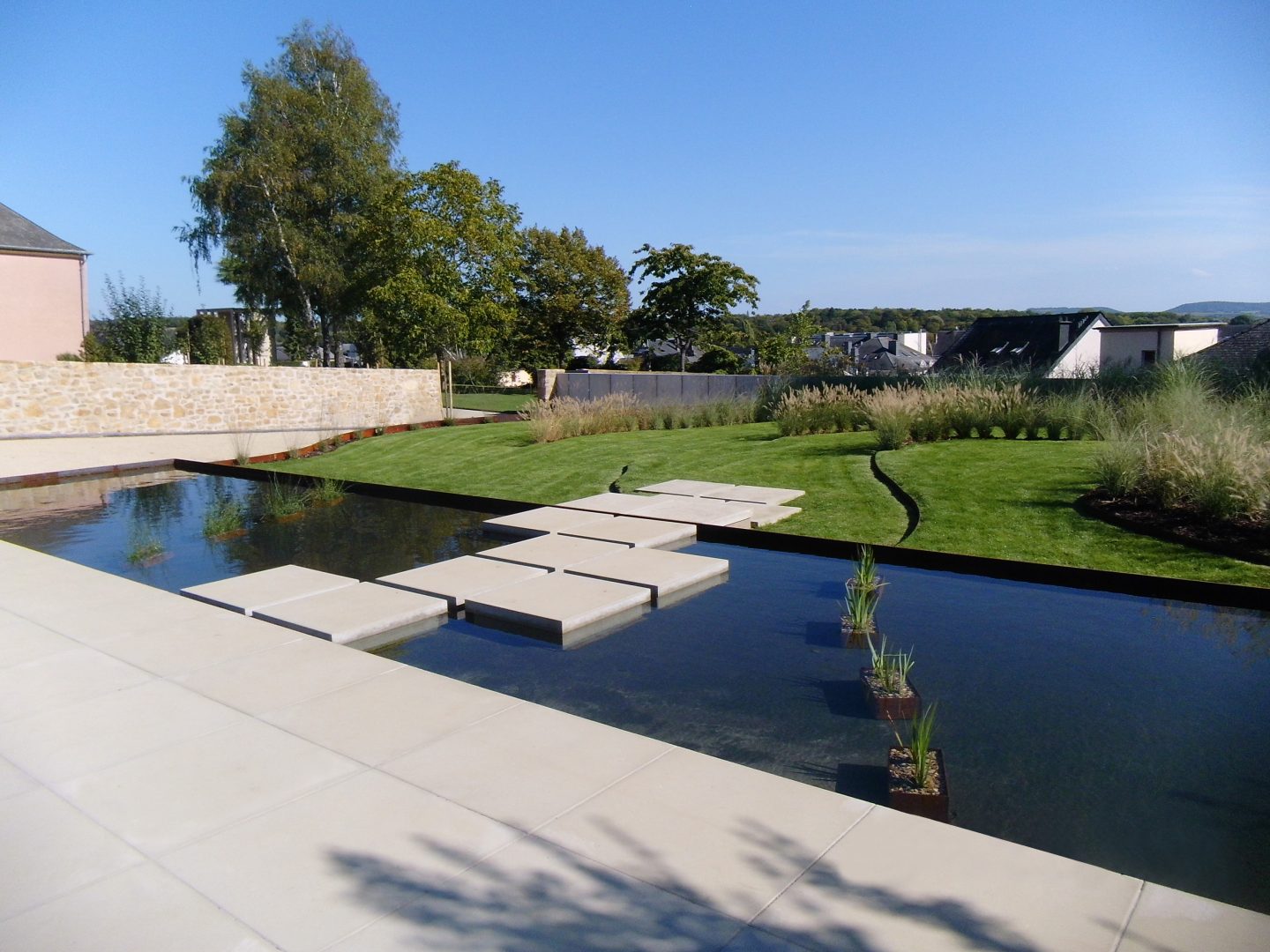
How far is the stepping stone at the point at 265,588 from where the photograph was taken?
4.88 metres

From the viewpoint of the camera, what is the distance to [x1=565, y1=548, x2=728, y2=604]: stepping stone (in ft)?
17.1

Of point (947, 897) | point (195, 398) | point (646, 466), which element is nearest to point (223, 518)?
point (646, 466)

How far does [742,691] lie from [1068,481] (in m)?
4.97

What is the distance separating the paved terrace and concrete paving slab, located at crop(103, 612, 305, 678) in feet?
1.11

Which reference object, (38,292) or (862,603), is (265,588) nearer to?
(862,603)

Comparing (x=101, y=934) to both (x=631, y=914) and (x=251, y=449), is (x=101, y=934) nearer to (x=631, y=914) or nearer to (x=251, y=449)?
(x=631, y=914)

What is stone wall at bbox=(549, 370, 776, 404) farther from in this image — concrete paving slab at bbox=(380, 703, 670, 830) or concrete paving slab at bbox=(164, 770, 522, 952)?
concrete paving slab at bbox=(164, 770, 522, 952)

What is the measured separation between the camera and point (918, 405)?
34.2ft

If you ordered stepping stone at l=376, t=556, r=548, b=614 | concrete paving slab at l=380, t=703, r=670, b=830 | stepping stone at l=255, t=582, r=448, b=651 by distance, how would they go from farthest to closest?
stepping stone at l=376, t=556, r=548, b=614 < stepping stone at l=255, t=582, r=448, b=651 < concrete paving slab at l=380, t=703, r=670, b=830

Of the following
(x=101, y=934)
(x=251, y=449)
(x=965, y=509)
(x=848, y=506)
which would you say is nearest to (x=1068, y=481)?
(x=965, y=509)

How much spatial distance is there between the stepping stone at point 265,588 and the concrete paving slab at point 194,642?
7.8 inches

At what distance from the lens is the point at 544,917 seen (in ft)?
6.82

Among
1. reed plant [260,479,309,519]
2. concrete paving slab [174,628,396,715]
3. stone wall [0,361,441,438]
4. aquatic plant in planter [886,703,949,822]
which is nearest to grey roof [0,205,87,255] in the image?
stone wall [0,361,441,438]

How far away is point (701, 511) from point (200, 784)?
501cm
